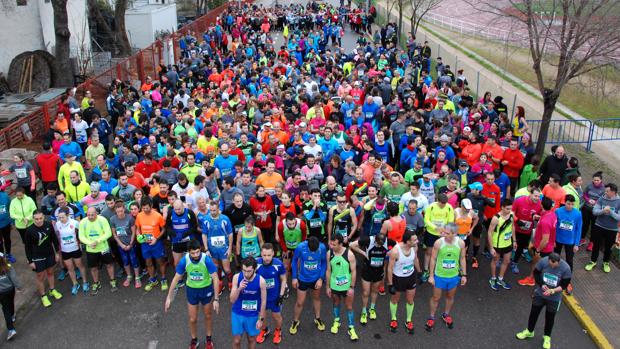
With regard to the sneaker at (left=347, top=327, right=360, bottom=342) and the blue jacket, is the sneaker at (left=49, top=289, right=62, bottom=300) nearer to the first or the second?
the sneaker at (left=347, top=327, right=360, bottom=342)

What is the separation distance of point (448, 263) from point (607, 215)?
350 cm

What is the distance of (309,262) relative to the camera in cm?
755

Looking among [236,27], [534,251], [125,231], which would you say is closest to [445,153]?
[534,251]

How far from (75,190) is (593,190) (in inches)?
371

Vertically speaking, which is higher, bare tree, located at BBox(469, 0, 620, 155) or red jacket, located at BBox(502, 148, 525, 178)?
bare tree, located at BBox(469, 0, 620, 155)

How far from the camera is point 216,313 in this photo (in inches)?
336

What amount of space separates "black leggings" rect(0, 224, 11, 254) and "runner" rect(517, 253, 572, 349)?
353 inches

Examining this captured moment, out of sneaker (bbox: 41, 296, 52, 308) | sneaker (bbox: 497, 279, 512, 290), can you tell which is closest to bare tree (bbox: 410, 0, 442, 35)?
sneaker (bbox: 497, 279, 512, 290)

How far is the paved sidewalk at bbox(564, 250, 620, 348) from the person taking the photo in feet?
26.3

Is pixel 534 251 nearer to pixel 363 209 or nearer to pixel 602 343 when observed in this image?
pixel 602 343

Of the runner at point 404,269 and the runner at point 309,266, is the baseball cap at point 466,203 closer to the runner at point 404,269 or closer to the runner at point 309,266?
the runner at point 404,269

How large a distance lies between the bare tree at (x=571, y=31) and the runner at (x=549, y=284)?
6.44 metres

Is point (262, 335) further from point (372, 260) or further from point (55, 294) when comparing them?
point (55, 294)

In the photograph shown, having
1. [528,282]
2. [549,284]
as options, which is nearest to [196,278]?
[549,284]
